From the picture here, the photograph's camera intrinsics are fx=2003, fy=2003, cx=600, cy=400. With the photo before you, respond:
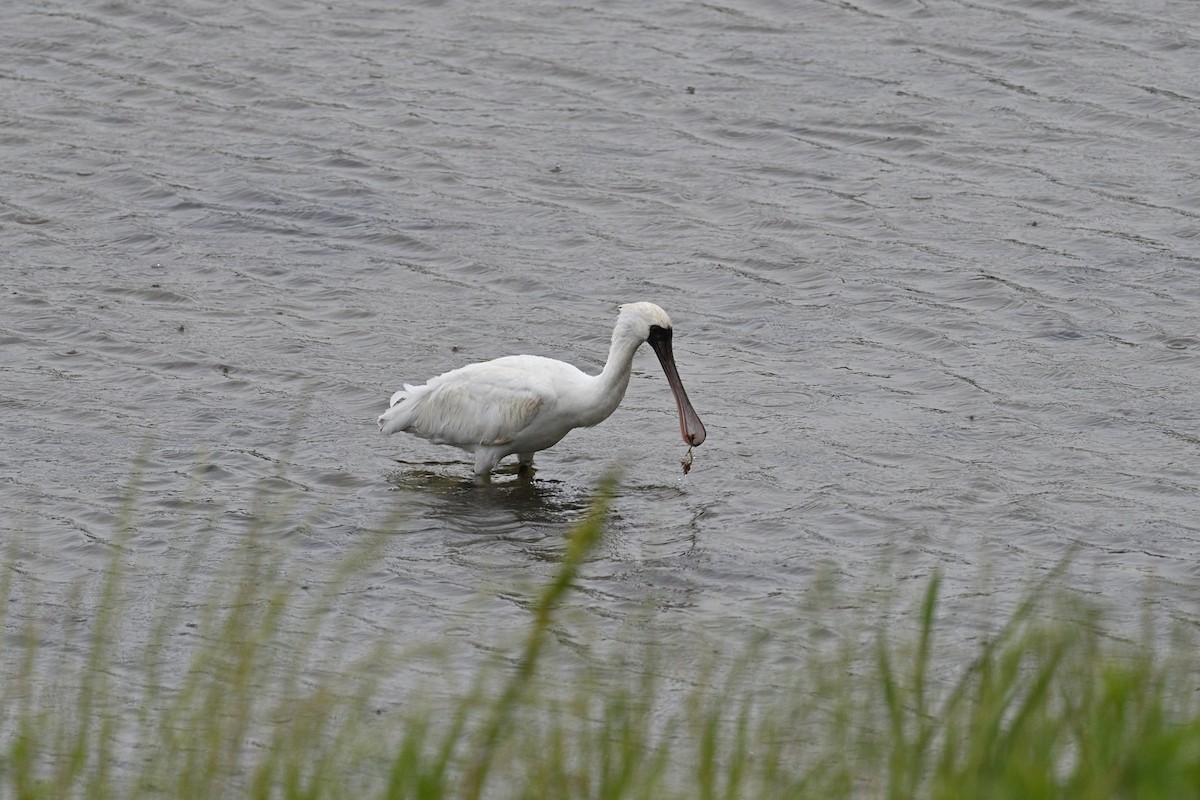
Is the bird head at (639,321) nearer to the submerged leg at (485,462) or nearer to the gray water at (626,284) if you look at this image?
the gray water at (626,284)

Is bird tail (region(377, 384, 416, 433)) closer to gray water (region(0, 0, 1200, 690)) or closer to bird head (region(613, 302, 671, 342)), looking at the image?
gray water (region(0, 0, 1200, 690))

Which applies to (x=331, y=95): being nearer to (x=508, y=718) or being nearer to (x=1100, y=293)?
(x=1100, y=293)

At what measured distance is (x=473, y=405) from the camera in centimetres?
1134

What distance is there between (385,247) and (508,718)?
33.9 ft

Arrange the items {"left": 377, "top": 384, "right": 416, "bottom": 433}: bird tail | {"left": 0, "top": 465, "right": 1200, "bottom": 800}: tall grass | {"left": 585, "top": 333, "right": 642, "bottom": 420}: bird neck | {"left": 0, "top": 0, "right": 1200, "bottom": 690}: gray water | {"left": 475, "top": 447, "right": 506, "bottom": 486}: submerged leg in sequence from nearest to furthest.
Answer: {"left": 0, "top": 465, "right": 1200, "bottom": 800}: tall grass
{"left": 0, "top": 0, "right": 1200, "bottom": 690}: gray water
{"left": 585, "top": 333, "right": 642, "bottom": 420}: bird neck
{"left": 475, "top": 447, "right": 506, "bottom": 486}: submerged leg
{"left": 377, "top": 384, "right": 416, "bottom": 433}: bird tail

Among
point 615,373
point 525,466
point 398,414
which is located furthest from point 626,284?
point 615,373

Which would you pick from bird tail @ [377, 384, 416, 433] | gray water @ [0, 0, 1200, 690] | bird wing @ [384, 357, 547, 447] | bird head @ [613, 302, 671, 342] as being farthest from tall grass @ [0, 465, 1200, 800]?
bird tail @ [377, 384, 416, 433]

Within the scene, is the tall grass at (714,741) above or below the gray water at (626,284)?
above

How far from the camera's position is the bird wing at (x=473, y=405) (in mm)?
11141

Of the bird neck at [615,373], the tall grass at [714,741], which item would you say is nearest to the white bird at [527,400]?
the bird neck at [615,373]

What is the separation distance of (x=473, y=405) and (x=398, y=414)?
53cm

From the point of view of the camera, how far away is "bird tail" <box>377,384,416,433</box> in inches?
456

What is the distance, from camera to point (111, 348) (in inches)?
515

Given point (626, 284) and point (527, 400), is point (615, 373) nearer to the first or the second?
point (527, 400)
